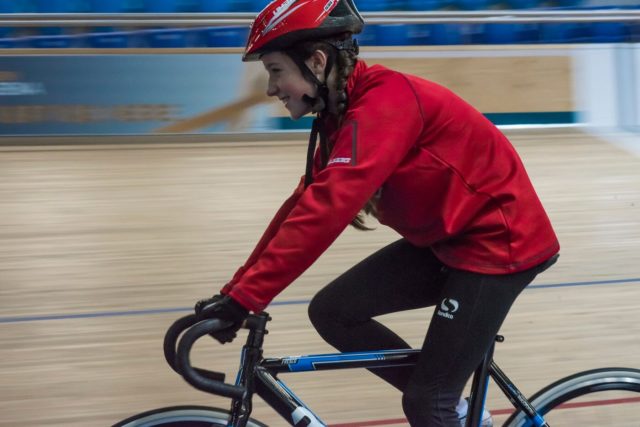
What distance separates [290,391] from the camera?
189 cm

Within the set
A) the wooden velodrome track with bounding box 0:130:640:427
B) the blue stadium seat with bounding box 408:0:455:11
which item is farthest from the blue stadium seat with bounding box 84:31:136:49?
the blue stadium seat with bounding box 408:0:455:11

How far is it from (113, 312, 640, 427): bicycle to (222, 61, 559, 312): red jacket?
0.49 feet

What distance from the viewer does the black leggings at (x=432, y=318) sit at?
1.92m

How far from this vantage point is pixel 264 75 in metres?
7.30

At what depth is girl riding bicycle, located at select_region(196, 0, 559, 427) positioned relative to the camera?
1.74m

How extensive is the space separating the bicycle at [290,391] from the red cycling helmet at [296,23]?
56 cm

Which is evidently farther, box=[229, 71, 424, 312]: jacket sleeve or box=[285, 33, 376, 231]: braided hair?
box=[285, 33, 376, 231]: braided hair

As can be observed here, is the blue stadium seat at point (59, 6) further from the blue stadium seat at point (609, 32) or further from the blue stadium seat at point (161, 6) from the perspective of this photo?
the blue stadium seat at point (609, 32)

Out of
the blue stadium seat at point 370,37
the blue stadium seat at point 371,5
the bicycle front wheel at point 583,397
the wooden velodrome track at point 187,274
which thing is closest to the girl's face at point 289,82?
the bicycle front wheel at point 583,397

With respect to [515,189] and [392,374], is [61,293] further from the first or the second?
[515,189]

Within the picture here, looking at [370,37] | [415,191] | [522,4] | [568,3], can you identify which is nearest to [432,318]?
[415,191]

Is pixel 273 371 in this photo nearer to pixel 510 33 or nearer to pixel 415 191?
pixel 415 191

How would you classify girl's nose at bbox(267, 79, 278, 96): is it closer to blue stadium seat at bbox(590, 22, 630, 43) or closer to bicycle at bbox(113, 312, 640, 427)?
bicycle at bbox(113, 312, 640, 427)

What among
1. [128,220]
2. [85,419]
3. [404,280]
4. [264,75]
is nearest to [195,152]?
[264,75]
